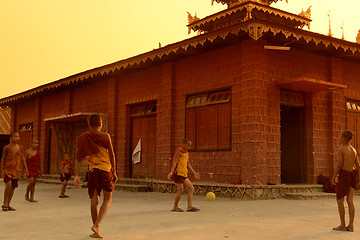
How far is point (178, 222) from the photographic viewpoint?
7.72 m

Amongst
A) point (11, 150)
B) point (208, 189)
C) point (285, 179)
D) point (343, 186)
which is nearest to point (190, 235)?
point (343, 186)

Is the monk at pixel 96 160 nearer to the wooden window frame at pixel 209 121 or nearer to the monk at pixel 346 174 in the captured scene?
the monk at pixel 346 174

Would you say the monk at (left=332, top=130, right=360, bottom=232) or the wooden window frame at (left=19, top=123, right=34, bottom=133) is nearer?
the monk at (left=332, top=130, right=360, bottom=232)

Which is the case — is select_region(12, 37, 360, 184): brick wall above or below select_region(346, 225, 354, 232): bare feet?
above

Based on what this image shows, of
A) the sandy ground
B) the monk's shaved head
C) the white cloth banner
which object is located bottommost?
the sandy ground

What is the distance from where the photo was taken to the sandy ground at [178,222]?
6367 millimetres

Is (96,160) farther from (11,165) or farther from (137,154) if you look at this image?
(137,154)

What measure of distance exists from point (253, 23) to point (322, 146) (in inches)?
210

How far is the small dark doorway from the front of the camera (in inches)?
595

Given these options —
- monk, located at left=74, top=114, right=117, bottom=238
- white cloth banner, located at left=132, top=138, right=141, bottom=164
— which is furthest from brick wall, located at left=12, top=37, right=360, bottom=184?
monk, located at left=74, top=114, right=117, bottom=238

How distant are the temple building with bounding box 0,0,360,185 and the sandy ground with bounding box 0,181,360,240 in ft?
11.2

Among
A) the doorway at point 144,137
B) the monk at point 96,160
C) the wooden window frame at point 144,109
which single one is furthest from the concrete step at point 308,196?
the monk at point 96,160

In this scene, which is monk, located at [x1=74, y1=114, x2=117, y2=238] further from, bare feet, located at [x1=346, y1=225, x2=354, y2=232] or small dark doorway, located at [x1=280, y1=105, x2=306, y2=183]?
small dark doorway, located at [x1=280, y1=105, x2=306, y2=183]

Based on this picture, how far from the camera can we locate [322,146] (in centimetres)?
1510
